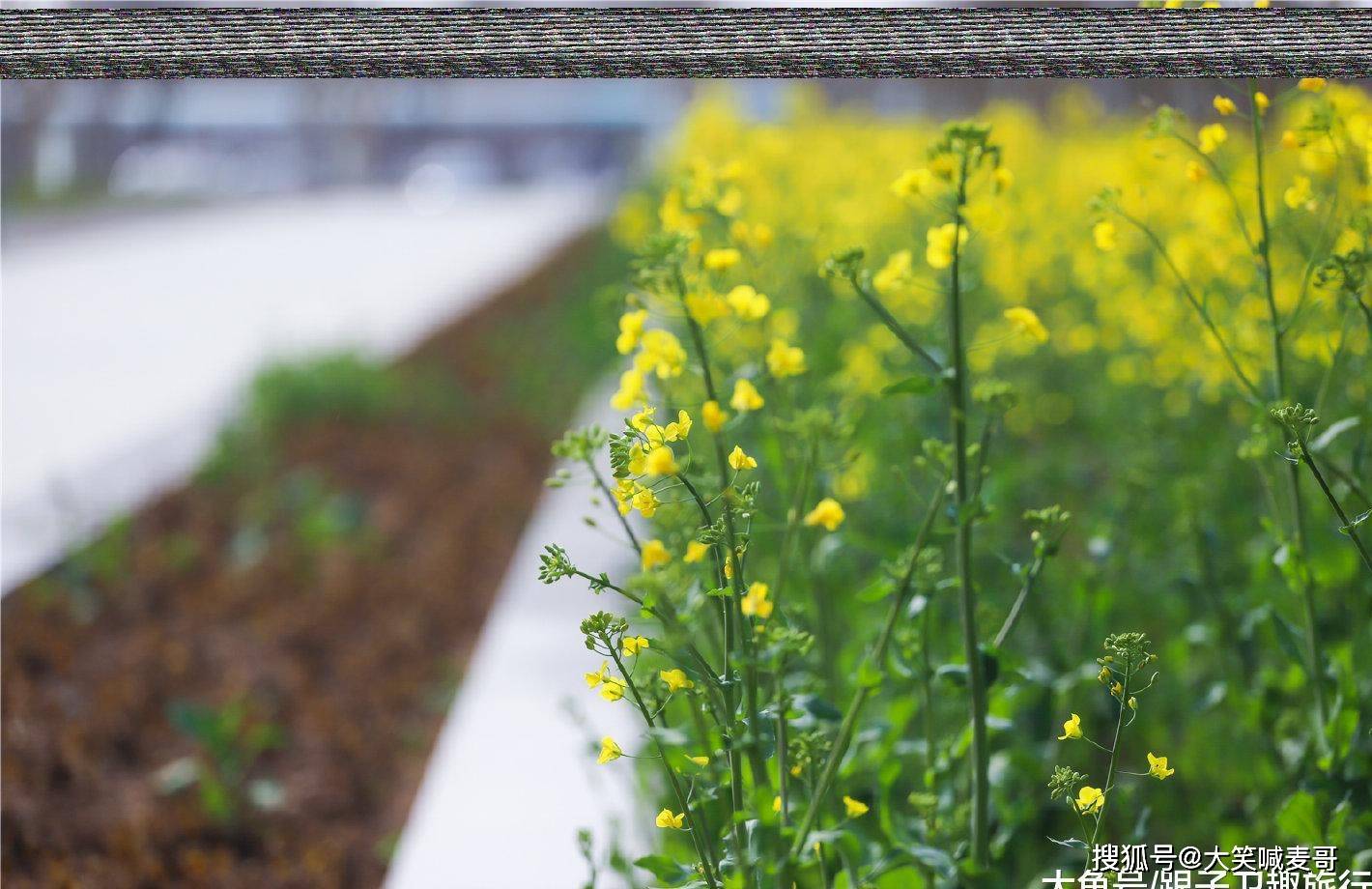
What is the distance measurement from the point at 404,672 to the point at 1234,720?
180 cm

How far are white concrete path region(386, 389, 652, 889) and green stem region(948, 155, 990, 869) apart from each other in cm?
40

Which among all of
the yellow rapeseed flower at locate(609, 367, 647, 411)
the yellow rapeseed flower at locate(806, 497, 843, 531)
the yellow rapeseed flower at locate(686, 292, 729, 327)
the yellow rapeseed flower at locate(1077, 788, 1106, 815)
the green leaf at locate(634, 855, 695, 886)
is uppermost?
the yellow rapeseed flower at locate(686, 292, 729, 327)

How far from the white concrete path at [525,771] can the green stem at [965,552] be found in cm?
40

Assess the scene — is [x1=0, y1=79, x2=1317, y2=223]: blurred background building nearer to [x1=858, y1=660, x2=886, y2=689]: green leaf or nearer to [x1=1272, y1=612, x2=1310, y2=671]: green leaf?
[x1=1272, y1=612, x2=1310, y2=671]: green leaf

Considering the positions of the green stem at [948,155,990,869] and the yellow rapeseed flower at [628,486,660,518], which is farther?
the green stem at [948,155,990,869]

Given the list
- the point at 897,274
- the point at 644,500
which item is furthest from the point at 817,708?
the point at 897,274

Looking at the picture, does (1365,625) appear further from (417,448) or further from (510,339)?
(510,339)

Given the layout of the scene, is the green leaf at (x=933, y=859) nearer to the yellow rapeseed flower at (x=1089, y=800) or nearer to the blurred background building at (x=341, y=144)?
the yellow rapeseed flower at (x=1089, y=800)

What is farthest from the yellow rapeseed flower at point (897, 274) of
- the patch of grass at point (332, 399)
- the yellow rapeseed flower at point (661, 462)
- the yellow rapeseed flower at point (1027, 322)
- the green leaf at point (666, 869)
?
the patch of grass at point (332, 399)

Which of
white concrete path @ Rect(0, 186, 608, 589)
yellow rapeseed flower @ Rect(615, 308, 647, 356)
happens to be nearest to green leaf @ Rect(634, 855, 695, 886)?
yellow rapeseed flower @ Rect(615, 308, 647, 356)

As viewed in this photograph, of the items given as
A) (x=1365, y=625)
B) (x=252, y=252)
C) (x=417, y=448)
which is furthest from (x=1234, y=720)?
(x=252, y=252)

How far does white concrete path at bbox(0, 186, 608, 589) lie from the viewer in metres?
4.02

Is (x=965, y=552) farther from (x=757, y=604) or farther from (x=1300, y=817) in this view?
(x=1300, y=817)

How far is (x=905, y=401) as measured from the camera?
8.09ft
